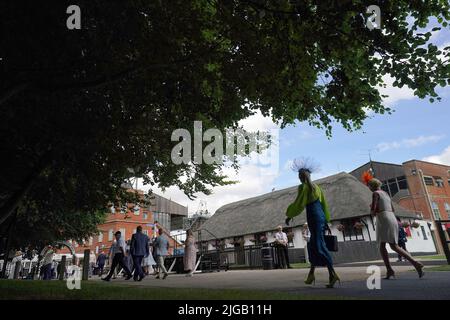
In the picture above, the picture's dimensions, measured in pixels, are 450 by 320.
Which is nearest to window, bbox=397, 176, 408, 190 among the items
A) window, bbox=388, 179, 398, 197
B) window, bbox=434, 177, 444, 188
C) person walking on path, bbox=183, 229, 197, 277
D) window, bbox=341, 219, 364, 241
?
window, bbox=388, 179, 398, 197

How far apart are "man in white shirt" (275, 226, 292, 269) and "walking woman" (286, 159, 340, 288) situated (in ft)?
29.7

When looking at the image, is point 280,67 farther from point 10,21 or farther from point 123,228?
→ point 123,228

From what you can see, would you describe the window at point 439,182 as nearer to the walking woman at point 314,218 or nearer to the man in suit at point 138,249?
the man in suit at point 138,249

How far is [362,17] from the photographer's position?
575 cm

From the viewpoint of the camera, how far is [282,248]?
15.5 m

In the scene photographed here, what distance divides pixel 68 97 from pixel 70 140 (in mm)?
1079

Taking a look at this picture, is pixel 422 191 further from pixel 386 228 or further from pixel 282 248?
pixel 386 228

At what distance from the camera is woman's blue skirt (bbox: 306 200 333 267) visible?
19.1ft

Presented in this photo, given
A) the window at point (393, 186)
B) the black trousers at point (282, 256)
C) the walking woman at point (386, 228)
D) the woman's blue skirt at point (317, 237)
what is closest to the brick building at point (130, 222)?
the window at point (393, 186)

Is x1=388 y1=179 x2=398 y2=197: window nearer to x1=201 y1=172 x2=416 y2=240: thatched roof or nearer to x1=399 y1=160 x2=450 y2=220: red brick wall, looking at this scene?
x1=399 y1=160 x2=450 y2=220: red brick wall

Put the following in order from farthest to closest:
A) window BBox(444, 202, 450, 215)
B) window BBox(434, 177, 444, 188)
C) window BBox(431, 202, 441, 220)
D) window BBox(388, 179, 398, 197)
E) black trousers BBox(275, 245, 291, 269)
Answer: window BBox(388, 179, 398, 197) < window BBox(434, 177, 444, 188) < window BBox(444, 202, 450, 215) < window BBox(431, 202, 441, 220) < black trousers BBox(275, 245, 291, 269)

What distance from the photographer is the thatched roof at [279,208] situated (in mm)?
32256

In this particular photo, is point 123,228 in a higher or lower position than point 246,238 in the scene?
higher
